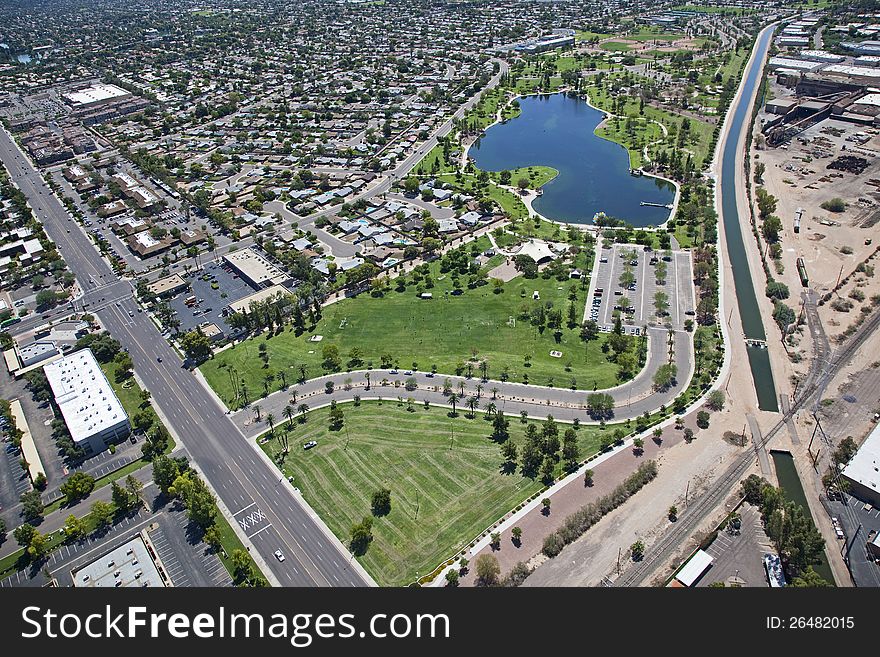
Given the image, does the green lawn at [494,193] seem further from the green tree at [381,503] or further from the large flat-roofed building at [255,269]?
the green tree at [381,503]

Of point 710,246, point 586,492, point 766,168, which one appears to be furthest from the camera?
point 766,168

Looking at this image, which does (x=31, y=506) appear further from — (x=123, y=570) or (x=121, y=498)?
(x=123, y=570)

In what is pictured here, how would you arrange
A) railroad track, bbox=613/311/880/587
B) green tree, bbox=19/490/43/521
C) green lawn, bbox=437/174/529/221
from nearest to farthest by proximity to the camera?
railroad track, bbox=613/311/880/587, green tree, bbox=19/490/43/521, green lawn, bbox=437/174/529/221

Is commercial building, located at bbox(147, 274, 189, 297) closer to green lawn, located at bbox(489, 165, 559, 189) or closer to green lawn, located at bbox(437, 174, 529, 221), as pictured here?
green lawn, located at bbox(437, 174, 529, 221)

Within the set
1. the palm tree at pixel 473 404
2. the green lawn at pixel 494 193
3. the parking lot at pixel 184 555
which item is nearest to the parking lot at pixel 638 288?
the green lawn at pixel 494 193

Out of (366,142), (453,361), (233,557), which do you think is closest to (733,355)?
(453,361)

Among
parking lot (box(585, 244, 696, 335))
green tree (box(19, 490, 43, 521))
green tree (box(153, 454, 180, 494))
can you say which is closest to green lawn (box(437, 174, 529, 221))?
parking lot (box(585, 244, 696, 335))

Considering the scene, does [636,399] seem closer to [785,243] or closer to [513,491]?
[513,491]
